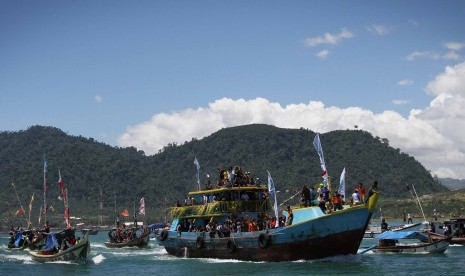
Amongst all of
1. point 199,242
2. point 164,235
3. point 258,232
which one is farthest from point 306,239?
point 164,235

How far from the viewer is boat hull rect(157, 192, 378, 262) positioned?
38.7 m

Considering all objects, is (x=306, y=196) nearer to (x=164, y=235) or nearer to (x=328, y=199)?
(x=328, y=199)

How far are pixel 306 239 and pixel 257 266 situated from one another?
11.3ft

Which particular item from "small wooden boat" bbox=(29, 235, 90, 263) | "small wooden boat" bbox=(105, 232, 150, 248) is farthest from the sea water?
"small wooden boat" bbox=(105, 232, 150, 248)

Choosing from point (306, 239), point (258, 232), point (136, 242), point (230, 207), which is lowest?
point (306, 239)

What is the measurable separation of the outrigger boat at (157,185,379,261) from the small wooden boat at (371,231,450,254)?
9.29m

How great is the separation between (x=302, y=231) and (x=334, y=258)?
8.64ft

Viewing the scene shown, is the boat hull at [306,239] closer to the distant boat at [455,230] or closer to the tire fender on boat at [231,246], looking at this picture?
the tire fender on boat at [231,246]

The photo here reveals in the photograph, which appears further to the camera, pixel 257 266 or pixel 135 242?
pixel 135 242

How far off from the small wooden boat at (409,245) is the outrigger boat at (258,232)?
9286 mm

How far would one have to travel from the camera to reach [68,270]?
4397 cm

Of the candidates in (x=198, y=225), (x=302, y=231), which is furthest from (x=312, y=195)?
(x=198, y=225)

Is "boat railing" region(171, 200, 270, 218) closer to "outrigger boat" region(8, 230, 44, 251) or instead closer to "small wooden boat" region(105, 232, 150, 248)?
"small wooden boat" region(105, 232, 150, 248)

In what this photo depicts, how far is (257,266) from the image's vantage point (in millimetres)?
Result: 40625
